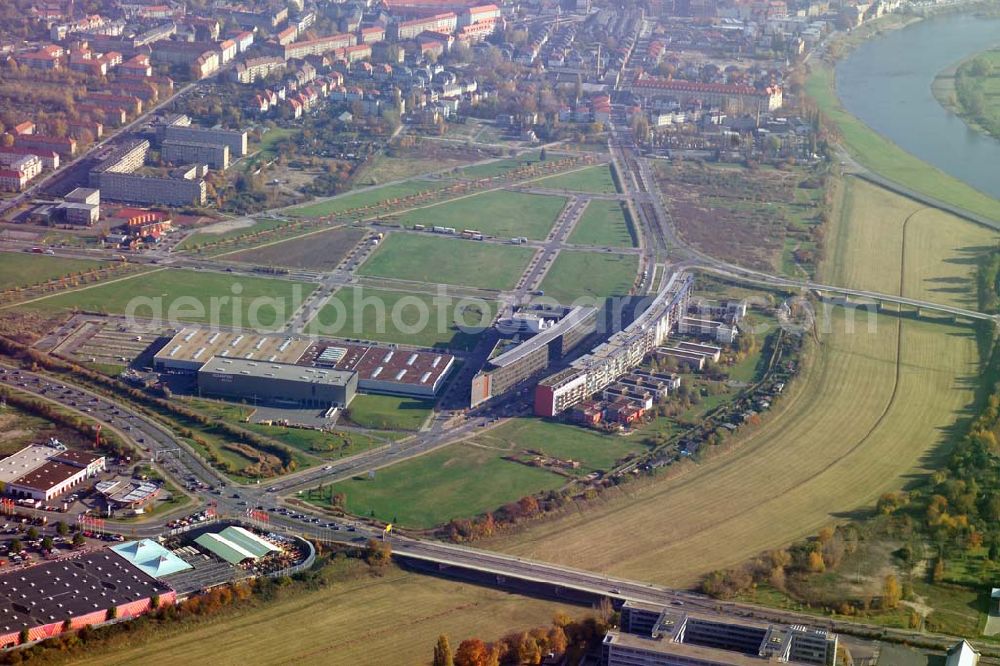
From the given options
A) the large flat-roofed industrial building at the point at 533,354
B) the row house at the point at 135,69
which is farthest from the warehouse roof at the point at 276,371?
the row house at the point at 135,69

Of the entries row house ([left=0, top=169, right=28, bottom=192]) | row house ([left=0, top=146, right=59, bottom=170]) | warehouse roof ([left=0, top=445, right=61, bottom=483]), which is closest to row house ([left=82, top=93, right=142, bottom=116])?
row house ([left=0, top=146, right=59, bottom=170])

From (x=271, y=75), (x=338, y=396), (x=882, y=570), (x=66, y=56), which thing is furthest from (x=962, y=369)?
(x=66, y=56)

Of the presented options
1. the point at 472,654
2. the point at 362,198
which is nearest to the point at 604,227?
the point at 362,198

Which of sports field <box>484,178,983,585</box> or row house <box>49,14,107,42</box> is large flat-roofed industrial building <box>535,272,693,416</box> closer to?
sports field <box>484,178,983,585</box>

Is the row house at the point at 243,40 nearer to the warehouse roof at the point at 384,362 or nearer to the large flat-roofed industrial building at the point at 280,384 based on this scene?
the warehouse roof at the point at 384,362

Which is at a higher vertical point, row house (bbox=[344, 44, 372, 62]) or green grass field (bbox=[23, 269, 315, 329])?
row house (bbox=[344, 44, 372, 62])

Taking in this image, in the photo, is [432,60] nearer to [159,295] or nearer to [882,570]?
[159,295]

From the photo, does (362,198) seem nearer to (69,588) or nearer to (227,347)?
(227,347)
